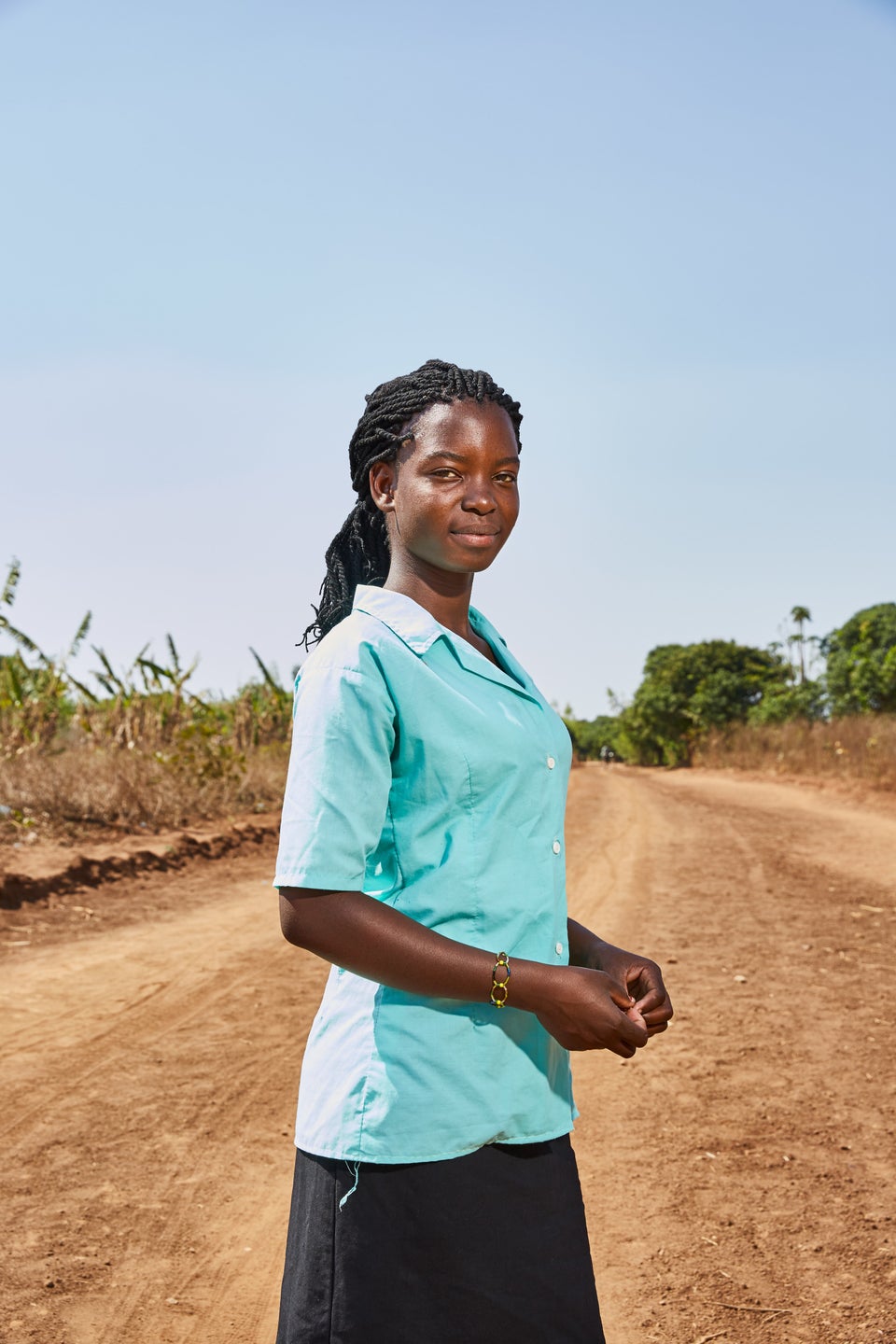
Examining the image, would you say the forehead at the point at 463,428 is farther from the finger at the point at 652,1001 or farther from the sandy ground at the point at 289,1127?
the sandy ground at the point at 289,1127

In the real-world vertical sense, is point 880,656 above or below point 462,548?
above

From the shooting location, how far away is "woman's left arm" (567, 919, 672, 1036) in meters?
1.54

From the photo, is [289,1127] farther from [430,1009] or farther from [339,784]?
[339,784]

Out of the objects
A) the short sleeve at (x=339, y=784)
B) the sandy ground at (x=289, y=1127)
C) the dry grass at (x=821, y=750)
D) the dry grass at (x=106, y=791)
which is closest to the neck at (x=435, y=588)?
the short sleeve at (x=339, y=784)

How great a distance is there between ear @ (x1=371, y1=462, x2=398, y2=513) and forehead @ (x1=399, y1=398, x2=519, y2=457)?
0.08 metres

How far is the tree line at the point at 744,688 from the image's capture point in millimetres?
29750

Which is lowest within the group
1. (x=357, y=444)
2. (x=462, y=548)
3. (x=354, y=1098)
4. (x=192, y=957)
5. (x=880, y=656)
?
(x=192, y=957)

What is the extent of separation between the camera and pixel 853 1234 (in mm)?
3406

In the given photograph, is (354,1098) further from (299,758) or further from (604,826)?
(604,826)

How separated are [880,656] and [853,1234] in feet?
96.3

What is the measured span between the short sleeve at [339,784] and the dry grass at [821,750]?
16.9m

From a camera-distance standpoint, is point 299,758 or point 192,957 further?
point 192,957

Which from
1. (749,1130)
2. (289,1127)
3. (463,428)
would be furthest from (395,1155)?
(749,1130)

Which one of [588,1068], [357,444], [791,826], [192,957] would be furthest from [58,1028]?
[791,826]
